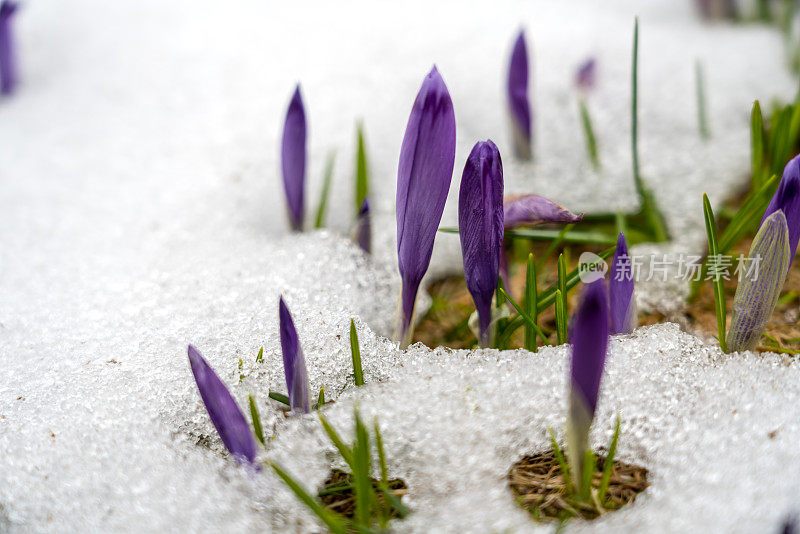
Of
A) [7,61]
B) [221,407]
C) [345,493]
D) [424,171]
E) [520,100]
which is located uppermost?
[7,61]

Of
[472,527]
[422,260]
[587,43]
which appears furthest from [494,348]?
[587,43]

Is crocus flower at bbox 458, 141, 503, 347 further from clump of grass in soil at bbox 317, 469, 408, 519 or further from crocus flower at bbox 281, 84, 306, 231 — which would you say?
crocus flower at bbox 281, 84, 306, 231

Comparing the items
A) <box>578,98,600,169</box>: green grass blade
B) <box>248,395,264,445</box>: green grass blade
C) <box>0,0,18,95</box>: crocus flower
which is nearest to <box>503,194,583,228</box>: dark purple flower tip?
<box>248,395,264,445</box>: green grass blade

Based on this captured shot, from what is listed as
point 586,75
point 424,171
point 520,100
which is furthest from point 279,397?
point 586,75

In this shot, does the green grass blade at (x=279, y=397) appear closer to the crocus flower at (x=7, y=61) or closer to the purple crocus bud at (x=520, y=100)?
the purple crocus bud at (x=520, y=100)

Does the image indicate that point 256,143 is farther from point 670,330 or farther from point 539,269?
point 670,330

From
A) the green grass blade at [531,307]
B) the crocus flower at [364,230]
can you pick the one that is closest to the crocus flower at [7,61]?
the crocus flower at [364,230]

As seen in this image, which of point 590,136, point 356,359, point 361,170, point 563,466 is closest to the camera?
point 563,466

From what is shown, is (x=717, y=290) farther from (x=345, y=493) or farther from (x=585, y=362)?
(x=345, y=493)
